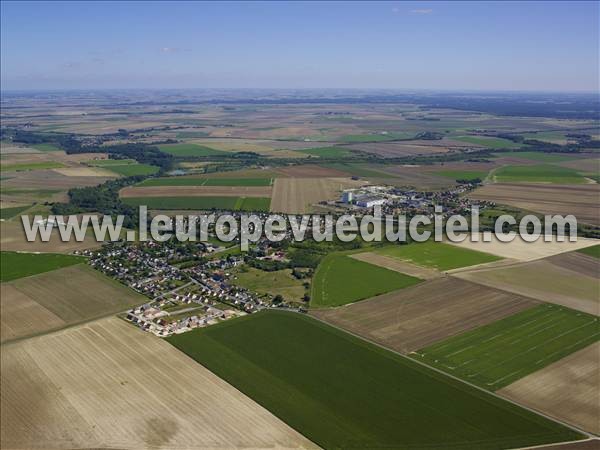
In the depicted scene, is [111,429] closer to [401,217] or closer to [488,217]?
[401,217]

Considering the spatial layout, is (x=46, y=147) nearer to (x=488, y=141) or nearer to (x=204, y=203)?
(x=204, y=203)

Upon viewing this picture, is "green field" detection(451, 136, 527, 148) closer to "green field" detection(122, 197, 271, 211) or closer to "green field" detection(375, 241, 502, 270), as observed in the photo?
"green field" detection(122, 197, 271, 211)

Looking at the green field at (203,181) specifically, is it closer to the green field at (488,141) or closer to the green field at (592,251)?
the green field at (592,251)

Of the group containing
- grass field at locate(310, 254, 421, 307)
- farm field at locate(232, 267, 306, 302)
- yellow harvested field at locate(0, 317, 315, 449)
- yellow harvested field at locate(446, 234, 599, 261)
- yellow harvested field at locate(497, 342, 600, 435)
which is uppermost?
yellow harvested field at locate(446, 234, 599, 261)

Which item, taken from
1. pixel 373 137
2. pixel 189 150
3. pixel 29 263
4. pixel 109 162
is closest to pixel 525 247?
pixel 29 263

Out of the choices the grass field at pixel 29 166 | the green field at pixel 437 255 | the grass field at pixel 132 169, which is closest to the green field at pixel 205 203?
the grass field at pixel 132 169

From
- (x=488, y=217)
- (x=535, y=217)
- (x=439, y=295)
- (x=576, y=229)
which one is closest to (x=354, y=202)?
(x=488, y=217)

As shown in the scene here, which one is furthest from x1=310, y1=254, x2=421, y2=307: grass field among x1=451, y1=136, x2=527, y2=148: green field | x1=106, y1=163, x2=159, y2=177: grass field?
x1=451, y1=136, x2=527, y2=148: green field
